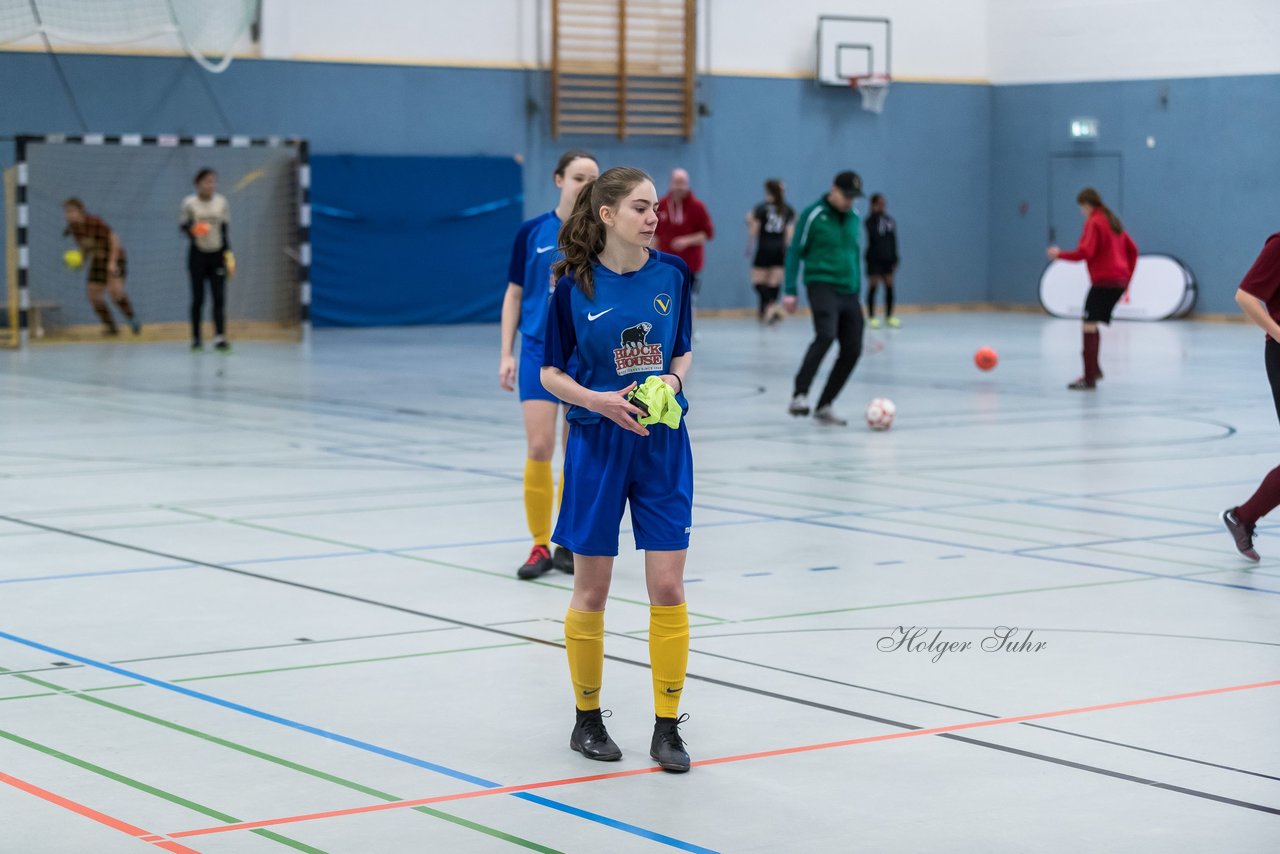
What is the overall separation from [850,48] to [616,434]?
2666 cm

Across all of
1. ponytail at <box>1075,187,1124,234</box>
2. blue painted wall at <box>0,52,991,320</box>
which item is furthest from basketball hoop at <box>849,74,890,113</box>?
ponytail at <box>1075,187,1124,234</box>

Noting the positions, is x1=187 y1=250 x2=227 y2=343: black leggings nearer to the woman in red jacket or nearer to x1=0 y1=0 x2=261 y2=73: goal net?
x1=0 y1=0 x2=261 y2=73: goal net

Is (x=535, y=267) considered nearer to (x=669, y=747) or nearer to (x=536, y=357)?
(x=536, y=357)

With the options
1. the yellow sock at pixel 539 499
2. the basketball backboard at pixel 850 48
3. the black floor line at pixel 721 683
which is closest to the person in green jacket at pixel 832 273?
the yellow sock at pixel 539 499

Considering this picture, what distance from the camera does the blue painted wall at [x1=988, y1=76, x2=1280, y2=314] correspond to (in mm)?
28297

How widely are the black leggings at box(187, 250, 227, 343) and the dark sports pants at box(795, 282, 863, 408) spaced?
31.1 feet

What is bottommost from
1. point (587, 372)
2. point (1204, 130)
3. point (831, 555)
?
point (831, 555)

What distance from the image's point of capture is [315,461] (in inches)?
468

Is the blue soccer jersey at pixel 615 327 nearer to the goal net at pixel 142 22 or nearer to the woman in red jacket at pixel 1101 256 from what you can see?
the woman in red jacket at pixel 1101 256

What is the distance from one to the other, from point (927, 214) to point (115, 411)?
20.3m

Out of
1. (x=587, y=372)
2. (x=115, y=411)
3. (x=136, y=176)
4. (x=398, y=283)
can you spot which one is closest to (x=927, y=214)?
(x=398, y=283)

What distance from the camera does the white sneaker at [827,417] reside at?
1410cm

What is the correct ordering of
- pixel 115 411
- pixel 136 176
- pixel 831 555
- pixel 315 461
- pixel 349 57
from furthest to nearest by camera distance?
pixel 349 57, pixel 136 176, pixel 115 411, pixel 315 461, pixel 831 555

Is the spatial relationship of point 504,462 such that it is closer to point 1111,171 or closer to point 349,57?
point 349,57
